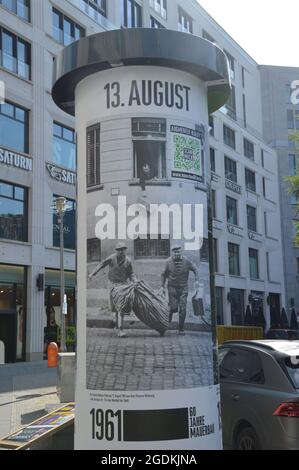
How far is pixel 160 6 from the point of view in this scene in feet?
127

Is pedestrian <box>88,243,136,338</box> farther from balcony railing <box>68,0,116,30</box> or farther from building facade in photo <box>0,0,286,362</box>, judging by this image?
balcony railing <box>68,0,116,30</box>

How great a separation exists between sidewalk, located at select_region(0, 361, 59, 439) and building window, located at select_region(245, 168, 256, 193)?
3141 centimetres

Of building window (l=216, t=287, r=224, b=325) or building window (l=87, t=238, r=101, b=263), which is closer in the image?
building window (l=87, t=238, r=101, b=263)

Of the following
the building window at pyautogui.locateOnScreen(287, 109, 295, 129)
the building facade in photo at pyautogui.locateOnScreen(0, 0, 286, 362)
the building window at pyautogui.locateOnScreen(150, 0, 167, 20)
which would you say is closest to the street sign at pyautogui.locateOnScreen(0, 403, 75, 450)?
the building facade in photo at pyautogui.locateOnScreen(0, 0, 286, 362)

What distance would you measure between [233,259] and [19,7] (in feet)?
85.1

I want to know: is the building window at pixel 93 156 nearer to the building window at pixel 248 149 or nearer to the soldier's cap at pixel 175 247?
the soldier's cap at pixel 175 247

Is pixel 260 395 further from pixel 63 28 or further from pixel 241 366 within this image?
pixel 63 28

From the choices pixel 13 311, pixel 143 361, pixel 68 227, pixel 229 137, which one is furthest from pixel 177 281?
pixel 229 137

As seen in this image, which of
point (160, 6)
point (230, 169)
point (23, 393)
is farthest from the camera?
point (230, 169)

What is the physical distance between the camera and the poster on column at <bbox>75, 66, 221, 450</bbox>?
5.18 meters

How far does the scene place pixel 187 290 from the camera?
17.9 ft

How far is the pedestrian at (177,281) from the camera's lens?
5.34m
